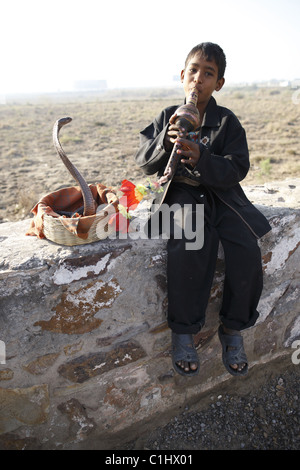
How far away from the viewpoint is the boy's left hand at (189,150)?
63.8 inches

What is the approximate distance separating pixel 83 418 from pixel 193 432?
25.9 inches

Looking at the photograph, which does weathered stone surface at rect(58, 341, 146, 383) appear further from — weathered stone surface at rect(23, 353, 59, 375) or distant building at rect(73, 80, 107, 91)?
distant building at rect(73, 80, 107, 91)

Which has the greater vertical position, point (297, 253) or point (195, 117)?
point (195, 117)

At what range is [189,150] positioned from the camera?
1.67m

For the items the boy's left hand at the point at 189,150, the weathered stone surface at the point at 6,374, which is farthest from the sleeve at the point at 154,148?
the weathered stone surface at the point at 6,374

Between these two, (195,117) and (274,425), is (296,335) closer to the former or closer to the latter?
(274,425)

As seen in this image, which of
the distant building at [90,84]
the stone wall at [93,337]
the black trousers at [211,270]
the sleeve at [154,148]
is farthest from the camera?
the distant building at [90,84]

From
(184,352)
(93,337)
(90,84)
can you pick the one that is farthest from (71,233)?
(90,84)

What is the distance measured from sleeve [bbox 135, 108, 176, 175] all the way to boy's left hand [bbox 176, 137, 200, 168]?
128 mm

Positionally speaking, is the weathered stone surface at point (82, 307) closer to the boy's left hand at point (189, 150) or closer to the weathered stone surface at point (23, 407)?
the weathered stone surface at point (23, 407)

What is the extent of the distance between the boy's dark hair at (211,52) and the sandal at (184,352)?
144 centimetres

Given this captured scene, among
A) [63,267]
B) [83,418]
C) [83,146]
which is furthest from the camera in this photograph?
[83,146]
